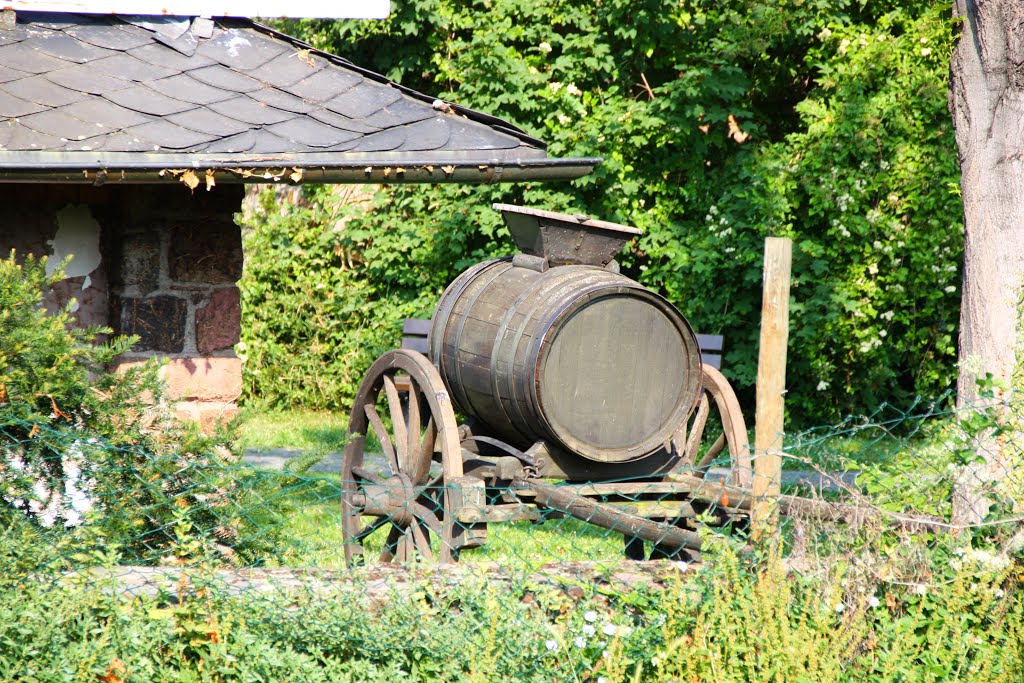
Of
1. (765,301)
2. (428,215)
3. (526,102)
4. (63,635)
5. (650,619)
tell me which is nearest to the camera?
(63,635)

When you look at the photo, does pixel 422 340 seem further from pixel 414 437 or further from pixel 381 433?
pixel 414 437

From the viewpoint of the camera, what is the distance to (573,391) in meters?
4.12

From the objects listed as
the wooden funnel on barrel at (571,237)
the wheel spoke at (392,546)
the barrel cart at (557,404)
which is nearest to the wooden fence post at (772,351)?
the barrel cart at (557,404)

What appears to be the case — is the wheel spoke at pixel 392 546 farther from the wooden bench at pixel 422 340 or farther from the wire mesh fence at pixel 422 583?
the wire mesh fence at pixel 422 583

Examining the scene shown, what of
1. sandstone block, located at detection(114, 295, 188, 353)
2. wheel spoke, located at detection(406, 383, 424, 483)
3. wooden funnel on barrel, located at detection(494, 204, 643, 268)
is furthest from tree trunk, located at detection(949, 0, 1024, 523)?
sandstone block, located at detection(114, 295, 188, 353)

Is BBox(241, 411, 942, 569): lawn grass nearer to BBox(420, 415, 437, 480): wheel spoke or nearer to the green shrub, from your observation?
the green shrub

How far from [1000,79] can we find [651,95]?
4635mm

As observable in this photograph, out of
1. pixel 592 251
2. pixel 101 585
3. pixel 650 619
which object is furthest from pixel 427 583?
pixel 592 251

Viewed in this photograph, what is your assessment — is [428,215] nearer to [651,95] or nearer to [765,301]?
[651,95]

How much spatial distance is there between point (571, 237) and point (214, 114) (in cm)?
147

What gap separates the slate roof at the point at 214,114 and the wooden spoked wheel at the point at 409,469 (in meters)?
0.90

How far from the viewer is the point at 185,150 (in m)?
3.89

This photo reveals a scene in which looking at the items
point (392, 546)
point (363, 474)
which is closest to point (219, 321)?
point (363, 474)

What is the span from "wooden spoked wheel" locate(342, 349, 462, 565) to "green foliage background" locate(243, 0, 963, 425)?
153 inches
